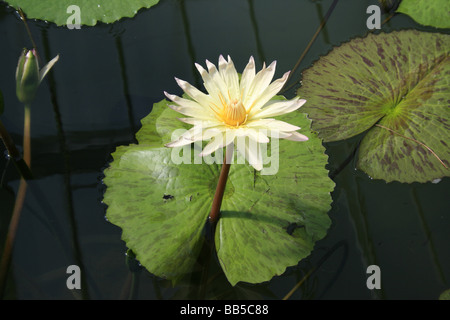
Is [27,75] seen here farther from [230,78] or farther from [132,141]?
[230,78]

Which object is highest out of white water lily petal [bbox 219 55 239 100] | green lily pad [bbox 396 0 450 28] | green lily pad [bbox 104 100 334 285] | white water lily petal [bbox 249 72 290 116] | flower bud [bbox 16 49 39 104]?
green lily pad [bbox 396 0 450 28]

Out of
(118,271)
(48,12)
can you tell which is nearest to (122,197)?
(118,271)

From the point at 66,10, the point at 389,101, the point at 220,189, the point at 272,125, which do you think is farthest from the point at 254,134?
the point at 66,10

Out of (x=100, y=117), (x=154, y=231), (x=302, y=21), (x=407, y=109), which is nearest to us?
(x=154, y=231)

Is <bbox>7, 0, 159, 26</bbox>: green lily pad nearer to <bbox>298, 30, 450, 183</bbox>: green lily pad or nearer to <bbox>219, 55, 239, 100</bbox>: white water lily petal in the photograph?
<bbox>298, 30, 450, 183</bbox>: green lily pad

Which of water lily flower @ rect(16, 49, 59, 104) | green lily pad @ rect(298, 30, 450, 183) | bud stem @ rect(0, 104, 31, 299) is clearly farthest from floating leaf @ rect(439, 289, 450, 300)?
water lily flower @ rect(16, 49, 59, 104)

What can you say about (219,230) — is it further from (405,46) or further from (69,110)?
(405,46)
